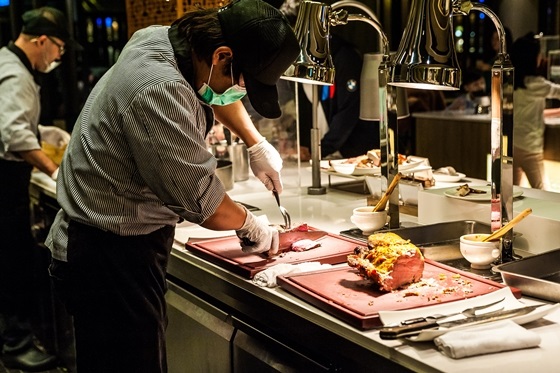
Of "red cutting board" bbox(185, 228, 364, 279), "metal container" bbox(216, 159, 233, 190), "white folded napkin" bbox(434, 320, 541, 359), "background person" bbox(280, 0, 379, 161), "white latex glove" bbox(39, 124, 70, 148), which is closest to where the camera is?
"white folded napkin" bbox(434, 320, 541, 359)

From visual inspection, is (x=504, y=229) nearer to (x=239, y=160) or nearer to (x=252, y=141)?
(x=252, y=141)

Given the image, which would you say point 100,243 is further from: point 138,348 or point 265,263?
point 265,263

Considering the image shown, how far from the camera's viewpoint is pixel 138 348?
2182 millimetres

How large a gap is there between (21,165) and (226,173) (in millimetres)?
1356

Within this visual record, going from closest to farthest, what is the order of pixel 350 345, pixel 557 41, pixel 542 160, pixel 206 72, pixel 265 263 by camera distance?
pixel 350 345, pixel 206 72, pixel 265 263, pixel 542 160, pixel 557 41

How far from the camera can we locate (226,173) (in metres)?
3.55

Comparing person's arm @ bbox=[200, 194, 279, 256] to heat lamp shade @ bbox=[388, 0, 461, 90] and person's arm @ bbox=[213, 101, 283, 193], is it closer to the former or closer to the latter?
person's arm @ bbox=[213, 101, 283, 193]

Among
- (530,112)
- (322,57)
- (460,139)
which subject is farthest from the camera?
(460,139)

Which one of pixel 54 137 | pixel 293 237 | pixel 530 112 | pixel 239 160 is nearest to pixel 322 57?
pixel 293 237

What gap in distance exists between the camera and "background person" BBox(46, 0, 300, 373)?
6.38 feet

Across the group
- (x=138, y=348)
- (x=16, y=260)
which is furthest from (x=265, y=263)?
(x=16, y=260)

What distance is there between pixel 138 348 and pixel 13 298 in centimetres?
241

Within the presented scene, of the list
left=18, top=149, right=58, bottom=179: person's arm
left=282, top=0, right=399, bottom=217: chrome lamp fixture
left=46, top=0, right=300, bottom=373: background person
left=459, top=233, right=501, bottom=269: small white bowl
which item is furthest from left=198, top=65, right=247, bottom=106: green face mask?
left=18, top=149, right=58, bottom=179: person's arm

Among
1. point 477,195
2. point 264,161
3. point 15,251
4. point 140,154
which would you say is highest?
point 140,154
